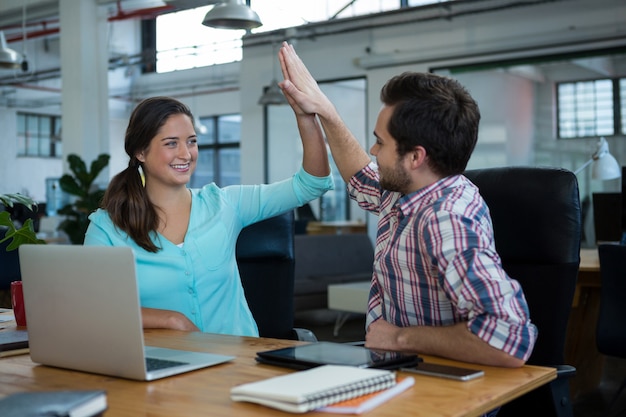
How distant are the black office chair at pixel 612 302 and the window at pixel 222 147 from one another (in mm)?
13636

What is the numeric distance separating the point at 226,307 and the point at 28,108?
55.8 ft

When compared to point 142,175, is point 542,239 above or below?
below

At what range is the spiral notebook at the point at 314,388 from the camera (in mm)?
1118

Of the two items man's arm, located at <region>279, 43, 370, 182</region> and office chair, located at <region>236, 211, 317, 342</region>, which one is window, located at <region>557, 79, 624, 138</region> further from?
man's arm, located at <region>279, 43, 370, 182</region>

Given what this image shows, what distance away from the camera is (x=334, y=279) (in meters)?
6.93

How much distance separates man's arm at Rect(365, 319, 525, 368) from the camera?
1457mm

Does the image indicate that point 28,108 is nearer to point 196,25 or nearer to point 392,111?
point 196,25

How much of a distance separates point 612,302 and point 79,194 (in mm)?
6196

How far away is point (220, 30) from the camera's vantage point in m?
13.2

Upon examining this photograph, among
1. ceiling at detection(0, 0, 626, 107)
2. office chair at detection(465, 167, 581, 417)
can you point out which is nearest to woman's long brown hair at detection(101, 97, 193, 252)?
office chair at detection(465, 167, 581, 417)

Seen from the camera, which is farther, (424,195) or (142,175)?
(142,175)

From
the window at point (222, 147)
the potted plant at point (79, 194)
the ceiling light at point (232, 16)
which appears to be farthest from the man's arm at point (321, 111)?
the window at point (222, 147)

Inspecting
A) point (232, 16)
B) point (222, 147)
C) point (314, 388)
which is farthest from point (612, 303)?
point (222, 147)

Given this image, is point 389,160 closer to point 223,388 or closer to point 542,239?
point 542,239
